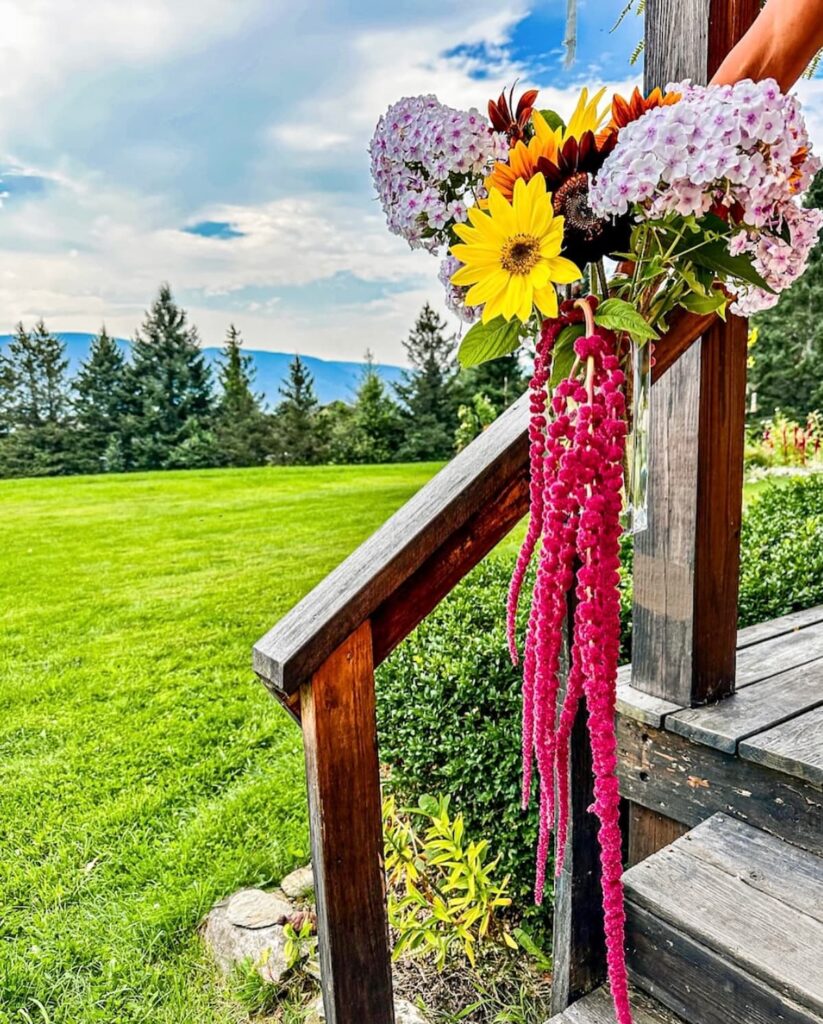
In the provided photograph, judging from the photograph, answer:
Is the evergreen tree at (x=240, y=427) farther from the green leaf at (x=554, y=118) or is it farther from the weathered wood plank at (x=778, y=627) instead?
the green leaf at (x=554, y=118)

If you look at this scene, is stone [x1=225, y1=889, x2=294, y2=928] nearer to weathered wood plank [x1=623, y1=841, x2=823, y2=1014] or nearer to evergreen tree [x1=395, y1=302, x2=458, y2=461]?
weathered wood plank [x1=623, y1=841, x2=823, y2=1014]

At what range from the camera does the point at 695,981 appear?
2.90ft

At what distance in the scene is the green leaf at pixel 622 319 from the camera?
0.62 metres

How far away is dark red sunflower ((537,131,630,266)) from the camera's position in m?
0.63

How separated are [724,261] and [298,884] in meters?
1.66

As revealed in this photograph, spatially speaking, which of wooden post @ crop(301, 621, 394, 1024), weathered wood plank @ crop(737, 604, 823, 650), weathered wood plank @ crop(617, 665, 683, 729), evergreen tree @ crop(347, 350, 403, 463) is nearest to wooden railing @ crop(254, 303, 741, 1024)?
wooden post @ crop(301, 621, 394, 1024)

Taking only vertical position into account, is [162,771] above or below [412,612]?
below

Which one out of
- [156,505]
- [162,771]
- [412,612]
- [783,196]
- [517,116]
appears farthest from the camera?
[156,505]

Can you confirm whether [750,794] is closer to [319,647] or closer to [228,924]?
[319,647]

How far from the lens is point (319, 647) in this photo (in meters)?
0.77

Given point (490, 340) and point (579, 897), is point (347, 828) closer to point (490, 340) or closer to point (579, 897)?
point (579, 897)

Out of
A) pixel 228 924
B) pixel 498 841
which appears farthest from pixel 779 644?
pixel 228 924

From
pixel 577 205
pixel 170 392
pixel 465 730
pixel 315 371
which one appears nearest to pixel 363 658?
pixel 577 205

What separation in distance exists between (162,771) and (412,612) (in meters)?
1.95
